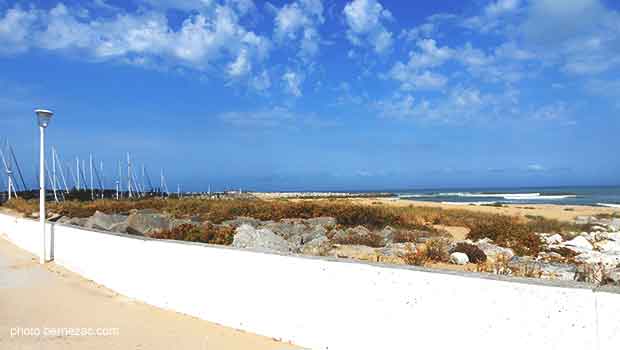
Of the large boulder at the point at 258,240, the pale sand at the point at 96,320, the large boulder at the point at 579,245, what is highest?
the large boulder at the point at 258,240

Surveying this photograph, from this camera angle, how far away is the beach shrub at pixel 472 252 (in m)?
10.8

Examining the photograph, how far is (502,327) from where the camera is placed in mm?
3787

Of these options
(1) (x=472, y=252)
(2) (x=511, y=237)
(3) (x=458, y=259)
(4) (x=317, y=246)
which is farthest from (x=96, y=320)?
(2) (x=511, y=237)

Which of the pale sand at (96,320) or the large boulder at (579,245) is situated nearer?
the pale sand at (96,320)

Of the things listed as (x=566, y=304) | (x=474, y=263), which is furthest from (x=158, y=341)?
(x=474, y=263)

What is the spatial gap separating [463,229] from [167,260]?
15951 mm

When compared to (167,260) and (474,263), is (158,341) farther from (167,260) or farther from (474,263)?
(474,263)

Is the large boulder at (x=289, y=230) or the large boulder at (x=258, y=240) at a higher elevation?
the large boulder at (x=258, y=240)

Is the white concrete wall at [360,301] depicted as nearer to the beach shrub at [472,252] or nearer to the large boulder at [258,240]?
the large boulder at [258,240]

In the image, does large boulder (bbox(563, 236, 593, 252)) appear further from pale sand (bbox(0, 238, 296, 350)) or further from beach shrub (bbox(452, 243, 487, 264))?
pale sand (bbox(0, 238, 296, 350))

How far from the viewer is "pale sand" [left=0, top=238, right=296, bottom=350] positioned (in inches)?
218

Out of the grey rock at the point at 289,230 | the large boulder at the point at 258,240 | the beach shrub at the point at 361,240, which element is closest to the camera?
the large boulder at the point at 258,240

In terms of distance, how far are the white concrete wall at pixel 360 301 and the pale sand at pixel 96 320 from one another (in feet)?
0.73

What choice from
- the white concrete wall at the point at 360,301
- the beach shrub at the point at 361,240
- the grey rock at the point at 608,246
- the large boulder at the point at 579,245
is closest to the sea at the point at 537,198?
the grey rock at the point at 608,246
